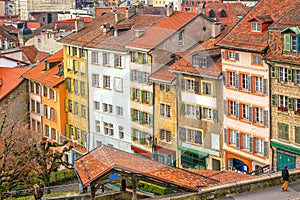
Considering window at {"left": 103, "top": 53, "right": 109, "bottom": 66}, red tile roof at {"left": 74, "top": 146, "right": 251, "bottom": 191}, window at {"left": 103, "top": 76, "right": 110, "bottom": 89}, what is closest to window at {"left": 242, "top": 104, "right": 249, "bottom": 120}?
window at {"left": 103, "top": 53, "right": 109, "bottom": 66}

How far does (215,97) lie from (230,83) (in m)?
1.52

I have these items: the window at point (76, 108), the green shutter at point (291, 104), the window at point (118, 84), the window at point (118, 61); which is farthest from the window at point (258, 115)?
the window at point (76, 108)

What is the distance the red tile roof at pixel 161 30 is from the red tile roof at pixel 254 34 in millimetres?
3863

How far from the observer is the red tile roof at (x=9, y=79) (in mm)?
60250

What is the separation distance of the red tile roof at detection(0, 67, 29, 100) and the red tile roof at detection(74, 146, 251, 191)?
3678 cm

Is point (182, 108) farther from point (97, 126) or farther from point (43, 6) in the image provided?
point (43, 6)

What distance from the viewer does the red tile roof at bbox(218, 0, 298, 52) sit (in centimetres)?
4209

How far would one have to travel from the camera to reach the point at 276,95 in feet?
135

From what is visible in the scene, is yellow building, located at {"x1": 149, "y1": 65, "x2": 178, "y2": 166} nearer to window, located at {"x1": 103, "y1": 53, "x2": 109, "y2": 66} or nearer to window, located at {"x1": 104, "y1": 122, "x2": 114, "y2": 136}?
window, located at {"x1": 104, "y1": 122, "x2": 114, "y2": 136}

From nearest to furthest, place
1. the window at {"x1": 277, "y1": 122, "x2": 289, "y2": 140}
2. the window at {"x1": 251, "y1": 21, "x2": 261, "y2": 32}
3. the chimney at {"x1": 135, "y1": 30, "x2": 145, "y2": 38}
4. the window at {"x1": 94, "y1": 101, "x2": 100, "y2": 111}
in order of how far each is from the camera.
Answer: the window at {"x1": 94, "y1": 101, "x2": 100, "y2": 111} < the window at {"x1": 277, "y1": 122, "x2": 289, "y2": 140} < the window at {"x1": 251, "y1": 21, "x2": 261, "y2": 32} < the chimney at {"x1": 135, "y1": 30, "x2": 145, "y2": 38}

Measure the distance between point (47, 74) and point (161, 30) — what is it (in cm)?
1812

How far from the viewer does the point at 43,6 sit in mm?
154875

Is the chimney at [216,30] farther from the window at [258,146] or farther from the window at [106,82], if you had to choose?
the window at [106,82]

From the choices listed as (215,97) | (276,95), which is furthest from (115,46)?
(276,95)
